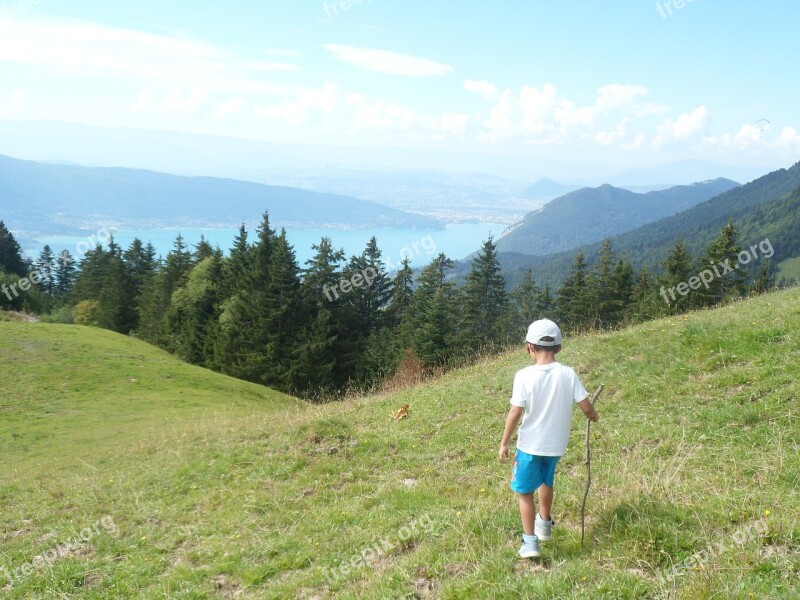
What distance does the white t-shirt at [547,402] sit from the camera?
5027 mm

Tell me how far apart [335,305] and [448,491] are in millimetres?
48641

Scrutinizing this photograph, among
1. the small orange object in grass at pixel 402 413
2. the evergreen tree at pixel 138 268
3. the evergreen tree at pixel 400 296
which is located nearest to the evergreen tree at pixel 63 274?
the evergreen tree at pixel 138 268

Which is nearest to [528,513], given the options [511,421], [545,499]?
[545,499]

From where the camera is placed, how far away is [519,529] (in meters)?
5.91

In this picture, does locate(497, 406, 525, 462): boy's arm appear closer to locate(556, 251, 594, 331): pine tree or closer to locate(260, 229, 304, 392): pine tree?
locate(260, 229, 304, 392): pine tree

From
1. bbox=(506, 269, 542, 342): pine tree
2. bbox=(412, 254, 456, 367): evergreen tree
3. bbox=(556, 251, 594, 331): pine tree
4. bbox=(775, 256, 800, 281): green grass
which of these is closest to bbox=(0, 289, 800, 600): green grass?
bbox=(412, 254, 456, 367): evergreen tree

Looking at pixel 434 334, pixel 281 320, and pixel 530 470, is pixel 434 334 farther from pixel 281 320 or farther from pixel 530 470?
pixel 530 470

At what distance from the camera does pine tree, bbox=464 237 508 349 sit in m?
59.3

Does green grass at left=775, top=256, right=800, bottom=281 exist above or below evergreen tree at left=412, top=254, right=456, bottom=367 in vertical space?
above

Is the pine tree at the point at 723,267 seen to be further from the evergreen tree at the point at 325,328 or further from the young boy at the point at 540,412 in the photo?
the young boy at the point at 540,412

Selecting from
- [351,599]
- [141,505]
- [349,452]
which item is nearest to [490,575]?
[351,599]

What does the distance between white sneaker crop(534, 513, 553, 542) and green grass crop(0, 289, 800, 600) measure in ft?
0.36

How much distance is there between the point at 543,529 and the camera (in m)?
5.43

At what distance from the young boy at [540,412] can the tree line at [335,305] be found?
35943 mm
